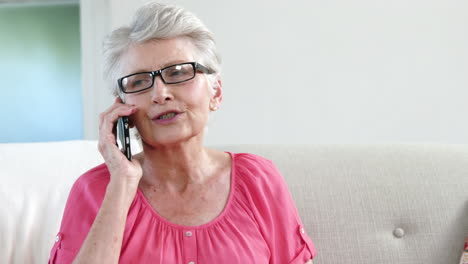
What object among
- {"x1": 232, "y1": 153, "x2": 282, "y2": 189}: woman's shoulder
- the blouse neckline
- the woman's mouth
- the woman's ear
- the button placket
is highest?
the woman's ear

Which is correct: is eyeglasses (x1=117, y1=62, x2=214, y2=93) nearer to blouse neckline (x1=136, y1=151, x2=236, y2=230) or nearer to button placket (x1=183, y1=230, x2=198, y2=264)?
blouse neckline (x1=136, y1=151, x2=236, y2=230)

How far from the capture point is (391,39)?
2.72m

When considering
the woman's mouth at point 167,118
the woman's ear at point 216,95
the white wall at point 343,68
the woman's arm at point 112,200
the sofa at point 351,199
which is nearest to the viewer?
the woman's arm at point 112,200

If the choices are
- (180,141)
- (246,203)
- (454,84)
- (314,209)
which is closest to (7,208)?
(180,141)

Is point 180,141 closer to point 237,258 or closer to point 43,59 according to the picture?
point 237,258

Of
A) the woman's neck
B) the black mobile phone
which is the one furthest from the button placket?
the black mobile phone

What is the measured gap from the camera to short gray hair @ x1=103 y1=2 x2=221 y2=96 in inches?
54.5

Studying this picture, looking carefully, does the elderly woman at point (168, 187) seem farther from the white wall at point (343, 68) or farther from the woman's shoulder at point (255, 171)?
the white wall at point (343, 68)

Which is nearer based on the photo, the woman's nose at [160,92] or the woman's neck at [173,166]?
the woman's nose at [160,92]

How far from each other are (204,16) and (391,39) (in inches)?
37.8

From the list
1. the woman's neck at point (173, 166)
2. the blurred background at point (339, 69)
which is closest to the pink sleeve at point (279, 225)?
the woman's neck at point (173, 166)

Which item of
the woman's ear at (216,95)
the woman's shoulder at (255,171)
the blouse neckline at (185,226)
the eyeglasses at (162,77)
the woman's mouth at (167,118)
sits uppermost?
the eyeglasses at (162,77)

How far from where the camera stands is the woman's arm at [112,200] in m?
1.27

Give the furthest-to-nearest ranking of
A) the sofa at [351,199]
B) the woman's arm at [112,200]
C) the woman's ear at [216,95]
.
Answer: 1. the sofa at [351,199]
2. the woman's ear at [216,95]
3. the woman's arm at [112,200]
